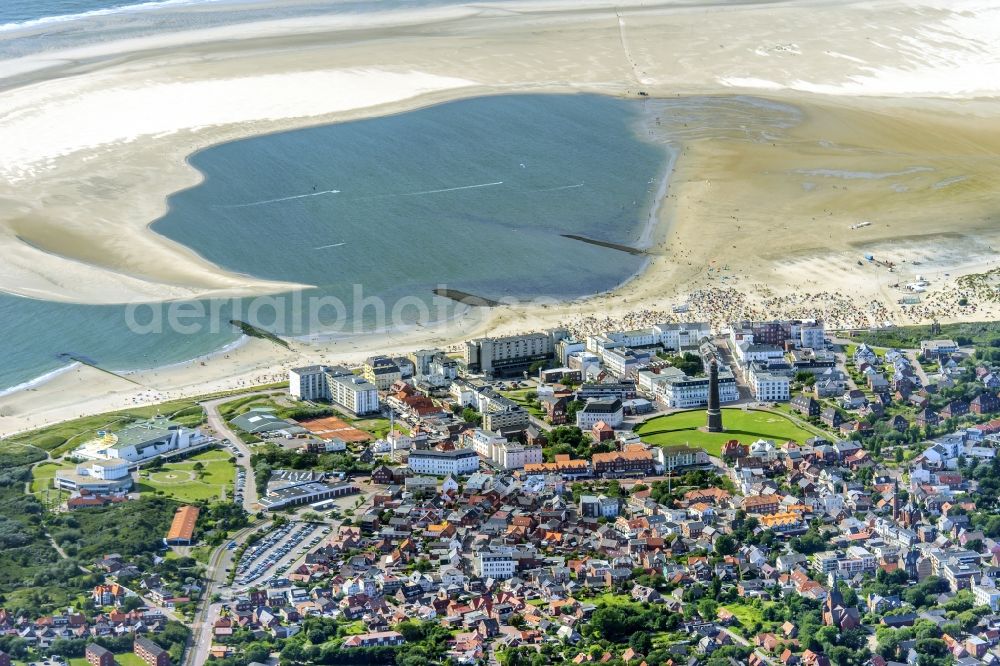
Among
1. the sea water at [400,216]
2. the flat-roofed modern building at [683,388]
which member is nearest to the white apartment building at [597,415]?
the flat-roofed modern building at [683,388]

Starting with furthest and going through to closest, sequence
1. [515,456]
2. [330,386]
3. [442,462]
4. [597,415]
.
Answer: [330,386]
[597,415]
[515,456]
[442,462]

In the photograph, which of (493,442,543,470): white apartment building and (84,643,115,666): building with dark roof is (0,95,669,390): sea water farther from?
(84,643,115,666): building with dark roof

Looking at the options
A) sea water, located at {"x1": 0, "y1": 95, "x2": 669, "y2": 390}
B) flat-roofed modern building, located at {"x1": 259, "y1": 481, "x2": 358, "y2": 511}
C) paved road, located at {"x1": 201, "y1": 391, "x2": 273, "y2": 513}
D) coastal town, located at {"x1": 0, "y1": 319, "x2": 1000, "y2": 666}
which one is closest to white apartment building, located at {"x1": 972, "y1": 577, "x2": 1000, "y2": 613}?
coastal town, located at {"x1": 0, "y1": 319, "x2": 1000, "y2": 666}

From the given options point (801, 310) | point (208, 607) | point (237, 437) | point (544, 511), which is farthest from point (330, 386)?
point (801, 310)

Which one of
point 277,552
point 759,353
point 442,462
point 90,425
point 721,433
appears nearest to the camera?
point 277,552

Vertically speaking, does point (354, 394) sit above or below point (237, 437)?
above

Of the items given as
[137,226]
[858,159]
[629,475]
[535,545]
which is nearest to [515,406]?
[629,475]

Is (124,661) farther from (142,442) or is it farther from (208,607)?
(142,442)
